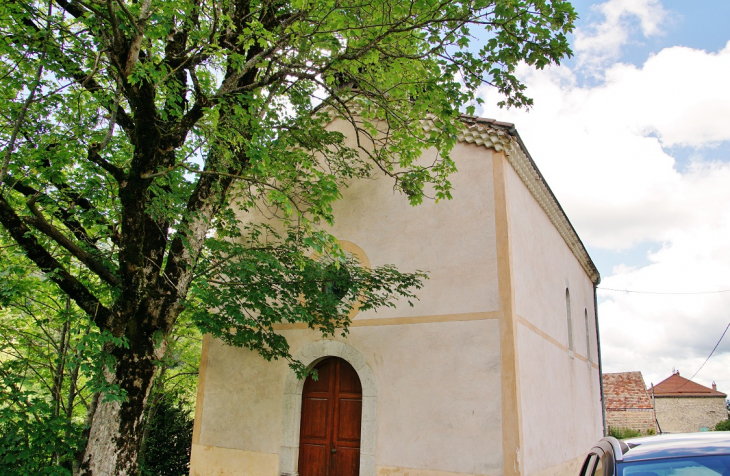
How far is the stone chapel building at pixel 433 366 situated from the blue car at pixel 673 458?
4232mm

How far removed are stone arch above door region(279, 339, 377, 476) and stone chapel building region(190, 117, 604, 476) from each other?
2 centimetres

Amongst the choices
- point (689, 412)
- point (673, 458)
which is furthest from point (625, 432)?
point (673, 458)

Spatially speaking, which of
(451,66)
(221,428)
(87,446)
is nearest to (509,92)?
(451,66)

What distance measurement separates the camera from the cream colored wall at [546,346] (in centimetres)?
773

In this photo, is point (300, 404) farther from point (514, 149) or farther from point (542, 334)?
point (514, 149)

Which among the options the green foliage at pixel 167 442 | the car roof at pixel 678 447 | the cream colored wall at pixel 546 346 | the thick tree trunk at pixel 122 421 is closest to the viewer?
the car roof at pixel 678 447

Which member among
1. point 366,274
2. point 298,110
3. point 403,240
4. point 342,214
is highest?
point 298,110

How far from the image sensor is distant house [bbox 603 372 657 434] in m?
24.5

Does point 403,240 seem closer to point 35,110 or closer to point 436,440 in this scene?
point 436,440

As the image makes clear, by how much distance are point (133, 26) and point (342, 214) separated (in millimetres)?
5118

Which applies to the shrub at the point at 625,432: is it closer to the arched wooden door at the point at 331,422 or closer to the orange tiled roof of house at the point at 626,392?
the orange tiled roof of house at the point at 626,392

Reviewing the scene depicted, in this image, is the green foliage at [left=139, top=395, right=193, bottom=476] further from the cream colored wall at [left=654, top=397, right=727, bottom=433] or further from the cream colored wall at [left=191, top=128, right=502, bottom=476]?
the cream colored wall at [left=654, top=397, right=727, bottom=433]

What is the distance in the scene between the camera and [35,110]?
6.46m

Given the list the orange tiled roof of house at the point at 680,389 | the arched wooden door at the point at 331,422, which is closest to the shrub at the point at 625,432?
the orange tiled roof of house at the point at 680,389
